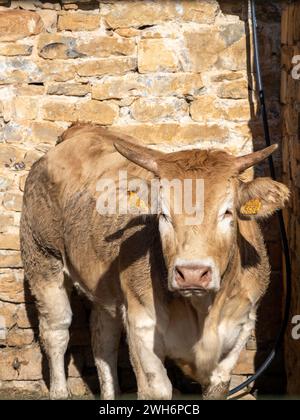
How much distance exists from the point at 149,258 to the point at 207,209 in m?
0.70

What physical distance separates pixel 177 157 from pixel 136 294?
0.86 metres

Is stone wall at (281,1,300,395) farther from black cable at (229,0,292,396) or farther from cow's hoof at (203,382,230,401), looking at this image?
cow's hoof at (203,382,230,401)

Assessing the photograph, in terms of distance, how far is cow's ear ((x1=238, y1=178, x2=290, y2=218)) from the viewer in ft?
19.7

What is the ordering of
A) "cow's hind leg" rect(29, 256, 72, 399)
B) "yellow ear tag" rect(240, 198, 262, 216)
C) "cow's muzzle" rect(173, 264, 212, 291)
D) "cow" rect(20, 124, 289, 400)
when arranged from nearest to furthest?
1. "cow's muzzle" rect(173, 264, 212, 291)
2. "cow" rect(20, 124, 289, 400)
3. "yellow ear tag" rect(240, 198, 262, 216)
4. "cow's hind leg" rect(29, 256, 72, 399)

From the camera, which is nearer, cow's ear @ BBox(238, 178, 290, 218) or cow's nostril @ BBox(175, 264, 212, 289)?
cow's nostril @ BBox(175, 264, 212, 289)

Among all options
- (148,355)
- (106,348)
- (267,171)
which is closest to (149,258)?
(148,355)

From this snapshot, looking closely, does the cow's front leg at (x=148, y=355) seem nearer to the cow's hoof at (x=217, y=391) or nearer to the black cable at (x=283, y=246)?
the cow's hoof at (x=217, y=391)

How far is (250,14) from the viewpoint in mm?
7859

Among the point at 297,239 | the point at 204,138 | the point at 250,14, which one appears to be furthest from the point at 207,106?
the point at 297,239

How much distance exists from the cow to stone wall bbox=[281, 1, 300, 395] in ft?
2.41

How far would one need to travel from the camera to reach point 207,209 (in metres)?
5.82

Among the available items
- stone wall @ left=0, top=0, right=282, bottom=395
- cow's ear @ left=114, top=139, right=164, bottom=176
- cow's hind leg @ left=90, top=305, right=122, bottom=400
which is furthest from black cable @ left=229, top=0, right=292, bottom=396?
cow's ear @ left=114, top=139, right=164, bottom=176

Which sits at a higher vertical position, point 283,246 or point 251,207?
point 251,207

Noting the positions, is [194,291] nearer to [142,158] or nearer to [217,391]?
[142,158]
